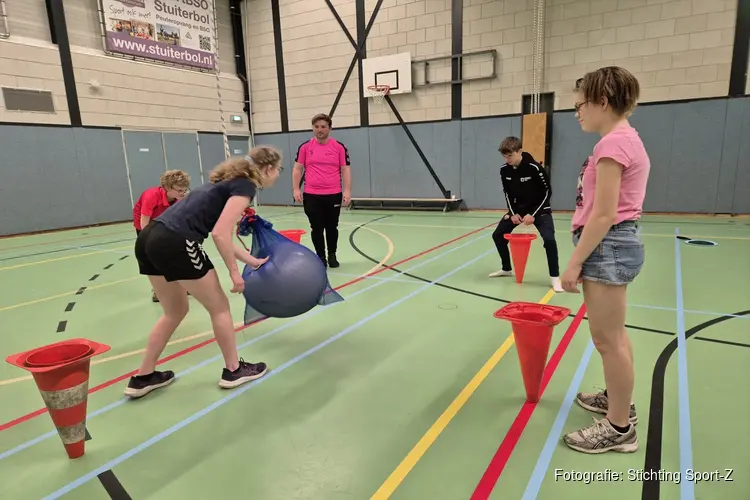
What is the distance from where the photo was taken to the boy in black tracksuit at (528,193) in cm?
418

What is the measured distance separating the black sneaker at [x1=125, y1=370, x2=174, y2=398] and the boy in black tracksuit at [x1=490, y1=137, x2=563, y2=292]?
10.7 feet

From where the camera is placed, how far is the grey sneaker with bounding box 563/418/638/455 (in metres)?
1.92

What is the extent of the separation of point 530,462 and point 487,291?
8.18 ft

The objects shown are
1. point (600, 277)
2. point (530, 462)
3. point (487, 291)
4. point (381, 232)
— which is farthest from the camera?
point (381, 232)

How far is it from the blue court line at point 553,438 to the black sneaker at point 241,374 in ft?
5.34

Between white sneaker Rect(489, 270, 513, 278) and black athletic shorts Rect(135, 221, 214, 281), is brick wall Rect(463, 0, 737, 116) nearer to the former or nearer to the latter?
white sneaker Rect(489, 270, 513, 278)

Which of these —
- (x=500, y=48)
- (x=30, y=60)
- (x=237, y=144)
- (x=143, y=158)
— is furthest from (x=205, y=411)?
(x=237, y=144)

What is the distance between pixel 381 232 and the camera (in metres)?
8.16

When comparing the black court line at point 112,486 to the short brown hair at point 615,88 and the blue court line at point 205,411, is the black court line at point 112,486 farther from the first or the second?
the short brown hair at point 615,88

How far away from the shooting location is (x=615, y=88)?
1605mm

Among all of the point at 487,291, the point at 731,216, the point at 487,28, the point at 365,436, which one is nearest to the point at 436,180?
the point at 487,28

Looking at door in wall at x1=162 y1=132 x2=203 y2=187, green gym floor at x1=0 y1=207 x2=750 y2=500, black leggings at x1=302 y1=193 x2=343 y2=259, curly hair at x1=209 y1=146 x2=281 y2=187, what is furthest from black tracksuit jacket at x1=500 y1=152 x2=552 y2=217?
door in wall at x1=162 y1=132 x2=203 y2=187

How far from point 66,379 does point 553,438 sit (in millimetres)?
2109

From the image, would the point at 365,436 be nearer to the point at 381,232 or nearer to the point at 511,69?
the point at 381,232
